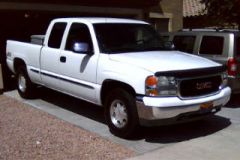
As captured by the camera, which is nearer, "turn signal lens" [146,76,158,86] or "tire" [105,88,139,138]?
"turn signal lens" [146,76,158,86]

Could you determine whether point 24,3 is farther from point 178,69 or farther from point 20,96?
point 178,69

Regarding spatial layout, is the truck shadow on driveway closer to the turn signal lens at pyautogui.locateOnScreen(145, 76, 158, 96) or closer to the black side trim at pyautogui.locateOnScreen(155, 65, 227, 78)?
the turn signal lens at pyautogui.locateOnScreen(145, 76, 158, 96)

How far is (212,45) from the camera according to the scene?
9320 mm

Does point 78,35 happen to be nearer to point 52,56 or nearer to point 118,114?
point 52,56

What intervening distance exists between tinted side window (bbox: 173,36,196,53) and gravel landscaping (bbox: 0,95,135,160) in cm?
387

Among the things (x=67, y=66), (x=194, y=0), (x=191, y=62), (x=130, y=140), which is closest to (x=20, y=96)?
(x=67, y=66)

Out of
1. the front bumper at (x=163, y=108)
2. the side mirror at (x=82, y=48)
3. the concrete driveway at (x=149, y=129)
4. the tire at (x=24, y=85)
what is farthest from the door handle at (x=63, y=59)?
the front bumper at (x=163, y=108)

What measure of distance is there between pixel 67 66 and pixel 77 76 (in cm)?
37

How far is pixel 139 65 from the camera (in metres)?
6.31

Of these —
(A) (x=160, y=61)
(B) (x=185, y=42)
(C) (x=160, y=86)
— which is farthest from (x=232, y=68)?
(C) (x=160, y=86)

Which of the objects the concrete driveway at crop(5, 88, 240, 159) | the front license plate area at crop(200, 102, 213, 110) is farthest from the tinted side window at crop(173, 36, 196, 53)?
the front license plate area at crop(200, 102, 213, 110)

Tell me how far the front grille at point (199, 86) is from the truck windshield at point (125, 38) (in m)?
1.24

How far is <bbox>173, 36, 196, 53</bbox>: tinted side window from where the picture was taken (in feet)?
32.5

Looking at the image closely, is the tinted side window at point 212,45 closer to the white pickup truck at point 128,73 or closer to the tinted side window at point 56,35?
the white pickup truck at point 128,73
